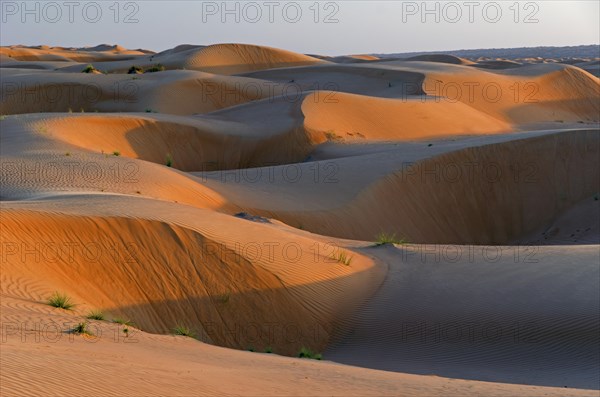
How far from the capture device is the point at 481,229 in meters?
21.9

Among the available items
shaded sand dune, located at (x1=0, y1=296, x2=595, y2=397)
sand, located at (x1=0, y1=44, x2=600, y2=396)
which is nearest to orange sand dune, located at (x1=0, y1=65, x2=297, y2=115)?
sand, located at (x1=0, y1=44, x2=600, y2=396)

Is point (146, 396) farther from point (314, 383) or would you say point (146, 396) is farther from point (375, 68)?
point (375, 68)

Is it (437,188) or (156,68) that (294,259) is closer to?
(437,188)

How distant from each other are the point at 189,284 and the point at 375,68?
113ft

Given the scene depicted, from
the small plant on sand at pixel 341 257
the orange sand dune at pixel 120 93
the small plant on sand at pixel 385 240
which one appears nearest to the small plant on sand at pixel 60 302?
the small plant on sand at pixel 341 257

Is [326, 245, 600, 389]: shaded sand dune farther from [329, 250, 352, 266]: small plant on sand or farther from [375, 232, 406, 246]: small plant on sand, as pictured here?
[375, 232, 406, 246]: small plant on sand

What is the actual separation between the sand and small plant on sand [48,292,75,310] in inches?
5.2

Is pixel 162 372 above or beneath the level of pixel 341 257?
above

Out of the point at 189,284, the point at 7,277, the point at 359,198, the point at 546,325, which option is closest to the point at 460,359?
the point at 546,325

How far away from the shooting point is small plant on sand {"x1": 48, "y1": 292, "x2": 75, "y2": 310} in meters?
8.31

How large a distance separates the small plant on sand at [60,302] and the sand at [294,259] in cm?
13

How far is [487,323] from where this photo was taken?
10.4 metres

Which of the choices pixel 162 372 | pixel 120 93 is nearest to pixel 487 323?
pixel 162 372

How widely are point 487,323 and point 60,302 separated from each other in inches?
205
